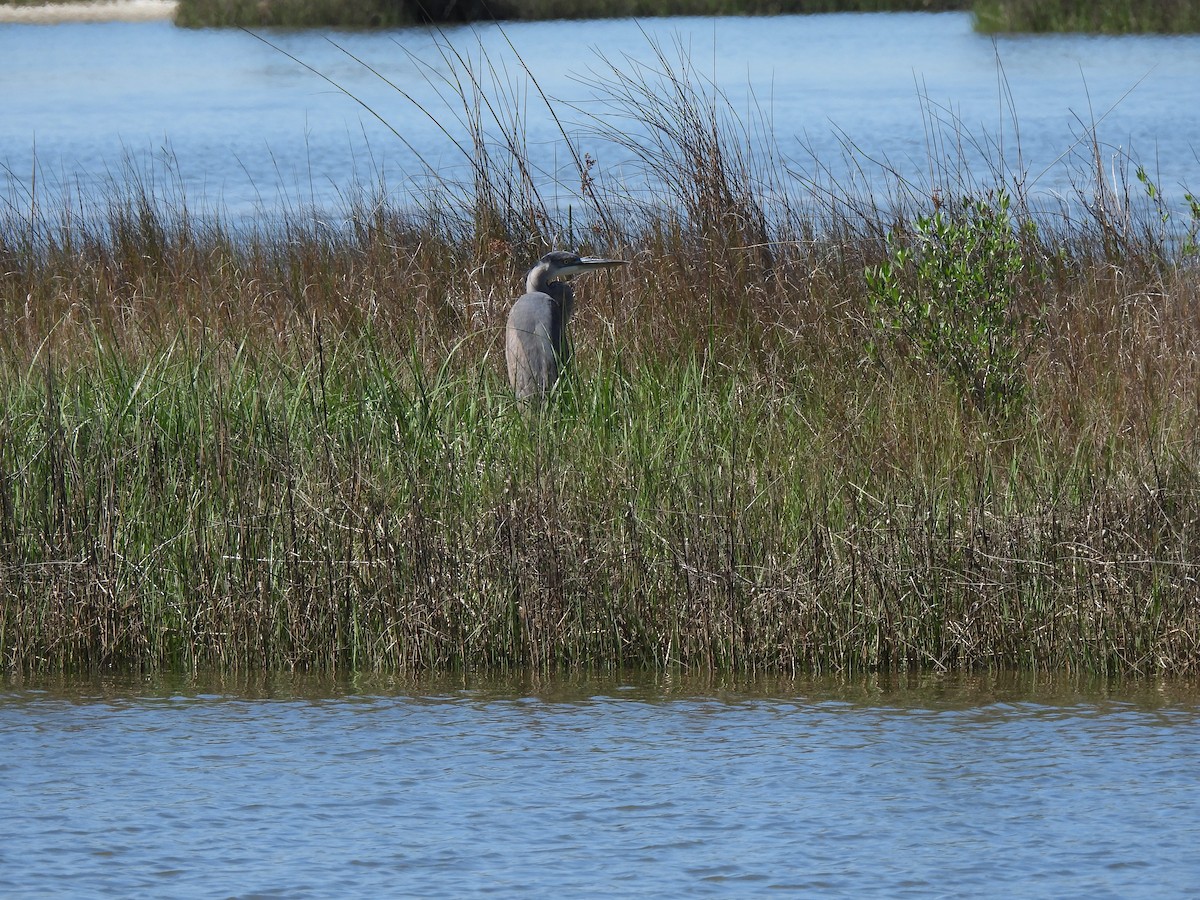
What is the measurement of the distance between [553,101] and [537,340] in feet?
57.8

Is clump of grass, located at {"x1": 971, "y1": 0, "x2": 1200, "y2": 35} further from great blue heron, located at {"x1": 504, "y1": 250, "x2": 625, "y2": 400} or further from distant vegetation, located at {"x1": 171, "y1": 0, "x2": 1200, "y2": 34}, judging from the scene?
great blue heron, located at {"x1": 504, "y1": 250, "x2": 625, "y2": 400}

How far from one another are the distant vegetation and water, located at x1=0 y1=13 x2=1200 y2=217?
0.46 metres

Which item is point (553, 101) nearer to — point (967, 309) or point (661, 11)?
point (967, 309)

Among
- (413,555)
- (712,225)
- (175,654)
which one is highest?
(712,225)

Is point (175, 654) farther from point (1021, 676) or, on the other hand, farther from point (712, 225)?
point (712, 225)

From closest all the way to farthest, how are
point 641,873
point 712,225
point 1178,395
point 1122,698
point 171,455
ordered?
point 641,873, point 1122,698, point 171,455, point 1178,395, point 712,225

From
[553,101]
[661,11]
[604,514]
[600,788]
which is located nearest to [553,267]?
[604,514]

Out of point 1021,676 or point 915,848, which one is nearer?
point 915,848

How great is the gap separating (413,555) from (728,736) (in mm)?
1132

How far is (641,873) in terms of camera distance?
325 centimetres

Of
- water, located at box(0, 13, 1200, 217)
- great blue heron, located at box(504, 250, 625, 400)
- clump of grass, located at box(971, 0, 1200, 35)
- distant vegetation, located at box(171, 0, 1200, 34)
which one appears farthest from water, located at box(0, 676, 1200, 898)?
clump of grass, located at box(971, 0, 1200, 35)

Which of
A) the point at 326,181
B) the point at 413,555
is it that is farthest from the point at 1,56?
the point at 413,555

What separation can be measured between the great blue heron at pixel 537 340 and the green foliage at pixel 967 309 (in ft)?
3.65

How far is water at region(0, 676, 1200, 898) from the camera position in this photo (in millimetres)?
3266
